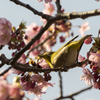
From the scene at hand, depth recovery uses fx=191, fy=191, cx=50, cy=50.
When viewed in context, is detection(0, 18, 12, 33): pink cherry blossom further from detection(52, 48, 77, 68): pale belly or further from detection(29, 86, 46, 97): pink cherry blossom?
detection(29, 86, 46, 97): pink cherry blossom

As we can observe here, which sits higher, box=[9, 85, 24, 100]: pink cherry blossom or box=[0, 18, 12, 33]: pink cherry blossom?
box=[0, 18, 12, 33]: pink cherry blossom

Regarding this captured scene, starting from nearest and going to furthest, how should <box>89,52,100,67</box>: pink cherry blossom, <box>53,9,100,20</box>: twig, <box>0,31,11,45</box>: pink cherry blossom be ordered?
<box>53,9,100,20</box>: twig → <box>89,52,100,67</box>: pink cherry blossom → <box>0,31,11,45</box>: pink cherry blossom

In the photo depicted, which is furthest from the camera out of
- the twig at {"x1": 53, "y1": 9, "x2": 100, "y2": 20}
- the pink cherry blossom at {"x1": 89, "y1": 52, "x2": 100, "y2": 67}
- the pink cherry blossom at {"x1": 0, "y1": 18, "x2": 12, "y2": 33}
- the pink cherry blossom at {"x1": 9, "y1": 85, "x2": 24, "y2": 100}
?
the pink cherry blossom at {"x1": 0, "y1": 18, "x2": 12, "y2": 33}

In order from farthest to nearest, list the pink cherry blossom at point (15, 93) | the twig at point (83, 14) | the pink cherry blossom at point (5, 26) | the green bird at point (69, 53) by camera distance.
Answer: the pink cherry blossom at point (5, 26) → the green bird at point (69, 53) → the twig at point (83, 14) → the pink cherry blossom at point (15, 93)

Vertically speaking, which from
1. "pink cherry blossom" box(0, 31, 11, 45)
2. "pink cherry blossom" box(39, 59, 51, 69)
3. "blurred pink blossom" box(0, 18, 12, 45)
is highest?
"blurred pink blossom" box(0, 18, 12, 45)

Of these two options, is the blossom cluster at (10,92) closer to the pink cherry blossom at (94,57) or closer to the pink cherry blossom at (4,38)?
the pink cherry blossom at (94,57)

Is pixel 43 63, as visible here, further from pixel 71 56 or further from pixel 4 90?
pixel 4 90

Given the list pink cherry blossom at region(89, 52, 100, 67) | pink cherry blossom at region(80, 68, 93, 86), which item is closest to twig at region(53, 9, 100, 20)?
pink cherry blossom at region(89, 52, 100, 67)

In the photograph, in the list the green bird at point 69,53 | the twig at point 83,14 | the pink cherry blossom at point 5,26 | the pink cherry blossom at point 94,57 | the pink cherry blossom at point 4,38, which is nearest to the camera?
the twig at point 83,14

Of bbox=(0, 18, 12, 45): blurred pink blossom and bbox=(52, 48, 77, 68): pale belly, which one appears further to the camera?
bbox=(0, 18, 12, 45): blurred pink blossom

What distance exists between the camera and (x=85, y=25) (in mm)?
6590

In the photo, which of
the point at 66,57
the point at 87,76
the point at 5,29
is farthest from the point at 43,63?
the point at 5,29

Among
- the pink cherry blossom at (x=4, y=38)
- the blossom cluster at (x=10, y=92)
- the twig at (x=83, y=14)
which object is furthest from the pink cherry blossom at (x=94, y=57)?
the pink cherry blossom at (x=4, y=38)

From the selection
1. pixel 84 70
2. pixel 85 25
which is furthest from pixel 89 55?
pixel 85 25
